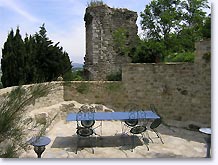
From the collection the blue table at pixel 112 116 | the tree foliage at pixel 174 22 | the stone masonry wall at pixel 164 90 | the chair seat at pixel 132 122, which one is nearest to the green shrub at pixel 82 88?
the stone masonry wall at pixel 164 90

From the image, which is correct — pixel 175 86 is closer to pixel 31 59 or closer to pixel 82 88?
pixel 82 88

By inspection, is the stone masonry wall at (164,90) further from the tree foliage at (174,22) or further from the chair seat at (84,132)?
the tree foliage at (174,22)

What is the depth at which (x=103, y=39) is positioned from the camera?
33.3 feet

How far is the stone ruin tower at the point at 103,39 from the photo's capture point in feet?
32.8

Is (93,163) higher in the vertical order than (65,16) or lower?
lower

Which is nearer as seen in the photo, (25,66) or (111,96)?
(111,96)

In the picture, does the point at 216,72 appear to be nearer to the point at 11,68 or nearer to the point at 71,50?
the point at 71,50

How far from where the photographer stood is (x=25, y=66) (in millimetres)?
7438

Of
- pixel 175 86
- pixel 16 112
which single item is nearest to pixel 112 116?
pixel 175 86

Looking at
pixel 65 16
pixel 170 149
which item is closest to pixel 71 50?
pixel 65 16

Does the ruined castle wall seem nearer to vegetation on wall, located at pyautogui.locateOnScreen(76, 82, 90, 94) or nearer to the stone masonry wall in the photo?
the stone masonry wall

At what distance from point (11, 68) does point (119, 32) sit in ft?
14.4

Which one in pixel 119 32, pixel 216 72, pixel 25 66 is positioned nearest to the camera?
pixel 216 72

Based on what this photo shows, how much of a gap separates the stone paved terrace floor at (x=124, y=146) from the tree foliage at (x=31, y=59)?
189cm
